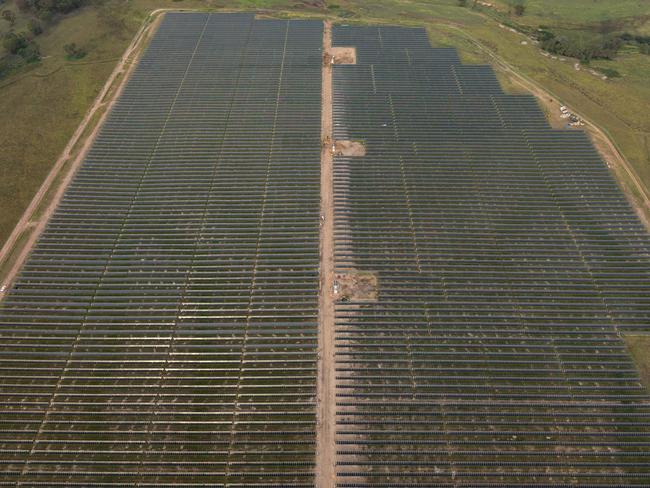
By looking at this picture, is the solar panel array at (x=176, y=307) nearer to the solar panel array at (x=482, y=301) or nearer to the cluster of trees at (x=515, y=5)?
the solar panel array at (x=482, y=301)

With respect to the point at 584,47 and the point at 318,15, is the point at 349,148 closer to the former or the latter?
the point at 318,15

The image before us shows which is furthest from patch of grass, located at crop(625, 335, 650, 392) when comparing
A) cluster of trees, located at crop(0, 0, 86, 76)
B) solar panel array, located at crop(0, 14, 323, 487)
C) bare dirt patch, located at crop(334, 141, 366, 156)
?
cluster of trees, located at crop(0, 0, 86, 76)

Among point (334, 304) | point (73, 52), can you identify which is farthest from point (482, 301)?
point (73, 52)

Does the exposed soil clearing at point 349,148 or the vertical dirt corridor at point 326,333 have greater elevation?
the exposed soil clearing at point 349,148

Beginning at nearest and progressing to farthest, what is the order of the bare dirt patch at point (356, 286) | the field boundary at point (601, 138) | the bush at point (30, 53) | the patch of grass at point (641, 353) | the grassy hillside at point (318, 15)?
the patch of grass at point (641, 353)
the bare dirt patch at point (356, 286)
the field boundary at point (601, 138)
the grassy hillside at point (318, 15)
the bush at point (30, 53)

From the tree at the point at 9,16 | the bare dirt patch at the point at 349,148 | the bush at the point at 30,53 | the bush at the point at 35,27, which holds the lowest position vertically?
the bare dirt patch at the point at 349,148

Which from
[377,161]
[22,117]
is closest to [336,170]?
[377,161]

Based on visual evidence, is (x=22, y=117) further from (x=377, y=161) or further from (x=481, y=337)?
(x=481, y=337)

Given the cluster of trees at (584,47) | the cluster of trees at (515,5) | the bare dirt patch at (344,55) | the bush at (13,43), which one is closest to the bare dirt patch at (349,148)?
the bare dirt patch at (344,55)
